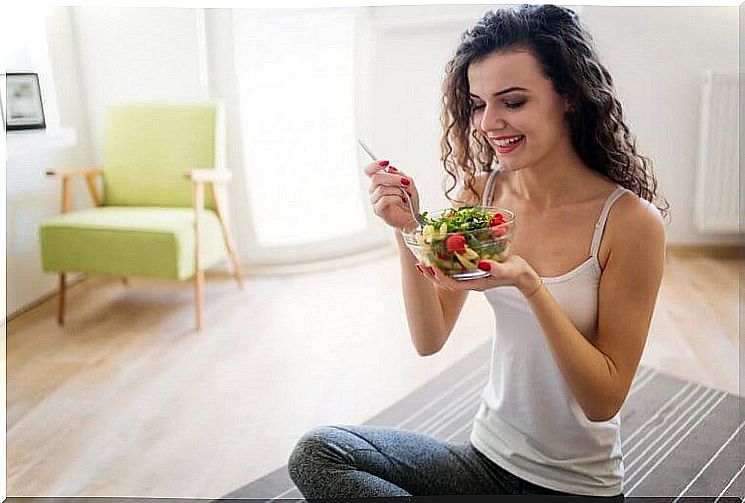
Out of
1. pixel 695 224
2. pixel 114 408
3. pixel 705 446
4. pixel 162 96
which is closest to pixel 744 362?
pixel 705 446

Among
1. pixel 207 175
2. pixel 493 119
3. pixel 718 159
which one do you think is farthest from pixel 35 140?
pixel 718 159

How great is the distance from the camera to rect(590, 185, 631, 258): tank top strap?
3.90ft

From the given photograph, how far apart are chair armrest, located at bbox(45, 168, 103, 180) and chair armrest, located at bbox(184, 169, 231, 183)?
0.36 meters

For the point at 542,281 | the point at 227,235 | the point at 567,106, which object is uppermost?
the point at 567,106

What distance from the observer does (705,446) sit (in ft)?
6.12

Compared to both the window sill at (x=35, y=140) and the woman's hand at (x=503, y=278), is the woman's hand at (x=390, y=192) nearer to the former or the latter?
the woman's hand at (x=503, y=278)

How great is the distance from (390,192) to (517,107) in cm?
21

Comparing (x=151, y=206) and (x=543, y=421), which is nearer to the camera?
(x=543, y=421)

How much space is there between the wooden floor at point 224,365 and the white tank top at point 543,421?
0.76m

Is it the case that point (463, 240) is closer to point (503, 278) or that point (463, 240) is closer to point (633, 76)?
point (503, 278)

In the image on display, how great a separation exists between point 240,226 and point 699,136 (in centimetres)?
162

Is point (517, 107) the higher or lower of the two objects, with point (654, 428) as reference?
higher

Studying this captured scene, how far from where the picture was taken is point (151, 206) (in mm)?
2881

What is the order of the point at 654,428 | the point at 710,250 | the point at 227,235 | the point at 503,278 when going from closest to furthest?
the point at 503,278, the point at 654,428, the point at 227,235, the point at 710,250
